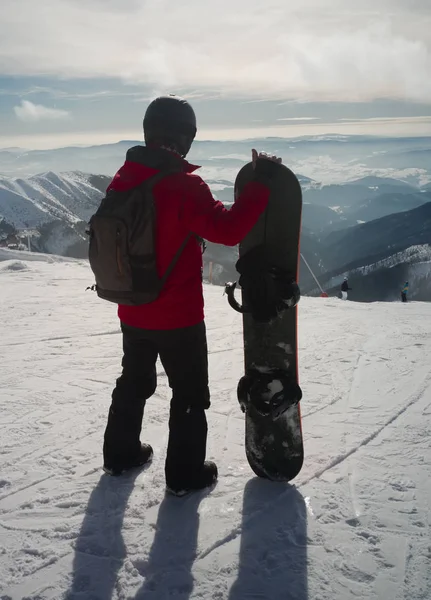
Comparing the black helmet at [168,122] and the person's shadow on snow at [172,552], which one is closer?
the person's shadow on snow at [172,552]

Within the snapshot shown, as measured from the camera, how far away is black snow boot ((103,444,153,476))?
307 cm

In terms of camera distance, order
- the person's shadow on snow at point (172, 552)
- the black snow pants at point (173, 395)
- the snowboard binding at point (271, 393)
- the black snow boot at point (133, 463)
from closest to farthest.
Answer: the person's shadow on snow at point (172, 552)
the black snow pants at point (173, 395)
the snowboard binding at point (271, 393)
the black snow boot at point (133, 463)

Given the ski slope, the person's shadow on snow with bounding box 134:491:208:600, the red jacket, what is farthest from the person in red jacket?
the ski slope

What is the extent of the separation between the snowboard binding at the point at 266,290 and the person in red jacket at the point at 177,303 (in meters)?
0.29

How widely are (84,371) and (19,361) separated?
976mm

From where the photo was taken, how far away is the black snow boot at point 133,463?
307 cm

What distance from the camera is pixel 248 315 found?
2982 mm

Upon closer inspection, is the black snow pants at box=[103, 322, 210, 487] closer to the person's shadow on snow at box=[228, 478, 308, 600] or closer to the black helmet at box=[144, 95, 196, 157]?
the person's shadow on snow at box=[228, 478, 308, 600]

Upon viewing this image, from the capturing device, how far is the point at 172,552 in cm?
241

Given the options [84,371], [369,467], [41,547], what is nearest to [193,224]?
[41,547]

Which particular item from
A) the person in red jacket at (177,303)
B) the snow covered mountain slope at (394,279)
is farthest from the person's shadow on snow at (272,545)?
the snow covered mountain slope at (394,279)

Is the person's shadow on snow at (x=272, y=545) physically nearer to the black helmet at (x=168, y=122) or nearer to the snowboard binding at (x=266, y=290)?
the snowboard binding at (x=266, y=290)

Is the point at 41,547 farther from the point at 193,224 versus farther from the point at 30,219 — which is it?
the point at 30,219

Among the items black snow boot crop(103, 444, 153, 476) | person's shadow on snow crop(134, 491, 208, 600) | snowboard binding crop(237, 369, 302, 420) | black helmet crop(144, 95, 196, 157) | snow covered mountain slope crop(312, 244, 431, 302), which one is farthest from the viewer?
snow covered mountain slope crop(312, 244, 431, 302)
